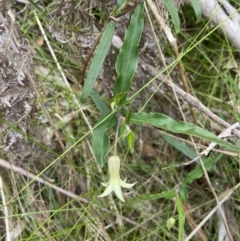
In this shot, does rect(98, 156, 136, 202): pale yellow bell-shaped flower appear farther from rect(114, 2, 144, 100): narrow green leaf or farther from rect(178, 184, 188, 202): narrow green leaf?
rect(178, 184, 188, 202): narrow green leaf

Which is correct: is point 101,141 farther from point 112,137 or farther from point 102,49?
point 112,137

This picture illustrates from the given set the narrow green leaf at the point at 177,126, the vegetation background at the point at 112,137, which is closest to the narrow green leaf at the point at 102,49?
the vegetation background at the point at 112,137

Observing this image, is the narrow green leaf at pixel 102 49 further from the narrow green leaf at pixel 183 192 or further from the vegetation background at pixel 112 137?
the narrow green leaf at pixel 183 192

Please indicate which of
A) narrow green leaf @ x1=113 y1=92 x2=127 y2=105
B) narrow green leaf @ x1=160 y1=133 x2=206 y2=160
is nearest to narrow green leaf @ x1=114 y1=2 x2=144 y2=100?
narrow green leaf @ x1=113 y1=92 x2=127 y2=105

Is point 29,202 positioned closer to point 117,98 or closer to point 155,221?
point 155,221

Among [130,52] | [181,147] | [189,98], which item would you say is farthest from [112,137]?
[130,52]

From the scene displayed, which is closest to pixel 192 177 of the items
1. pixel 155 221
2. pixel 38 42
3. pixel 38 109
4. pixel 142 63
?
pixel 155 221
